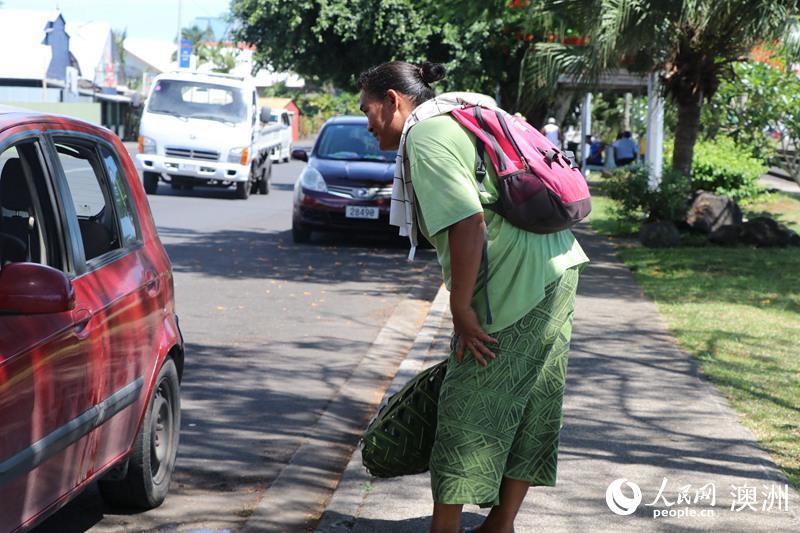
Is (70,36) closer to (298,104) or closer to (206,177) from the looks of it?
(298,104)

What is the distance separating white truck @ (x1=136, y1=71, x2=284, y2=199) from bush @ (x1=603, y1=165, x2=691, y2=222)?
8.40 m

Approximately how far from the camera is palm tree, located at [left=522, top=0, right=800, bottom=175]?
45.5 feet

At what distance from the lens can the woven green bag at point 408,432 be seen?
409cm

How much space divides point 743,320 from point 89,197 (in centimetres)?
619

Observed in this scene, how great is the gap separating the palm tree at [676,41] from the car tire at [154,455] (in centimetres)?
1002

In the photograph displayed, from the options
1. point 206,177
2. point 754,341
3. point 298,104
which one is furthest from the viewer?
point 298,104

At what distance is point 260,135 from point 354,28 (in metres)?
4.17

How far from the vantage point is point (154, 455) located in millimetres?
4930

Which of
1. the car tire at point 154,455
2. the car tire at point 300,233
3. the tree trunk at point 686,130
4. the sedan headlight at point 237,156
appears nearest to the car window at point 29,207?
the car tire at point 154,455

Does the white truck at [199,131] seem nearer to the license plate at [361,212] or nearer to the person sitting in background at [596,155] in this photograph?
the license plate at [361,212]

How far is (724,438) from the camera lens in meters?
5.74

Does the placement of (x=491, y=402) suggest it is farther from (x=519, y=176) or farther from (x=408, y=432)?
(x=519, y=176)

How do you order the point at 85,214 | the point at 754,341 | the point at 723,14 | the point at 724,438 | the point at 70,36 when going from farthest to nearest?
the point at 70,36 → the point at 723,14 → the point at 754,341 → the point at 724,438 → the point at 85,214

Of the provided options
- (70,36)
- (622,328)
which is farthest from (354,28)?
(70,36)
